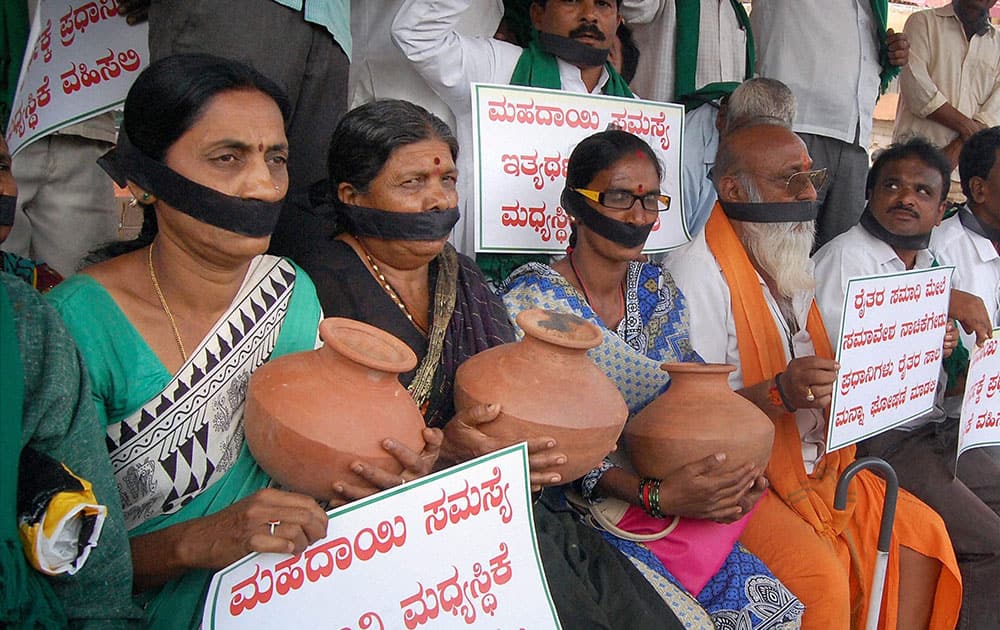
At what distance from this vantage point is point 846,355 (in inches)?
124

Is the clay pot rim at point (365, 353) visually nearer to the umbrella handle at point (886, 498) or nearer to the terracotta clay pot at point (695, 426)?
the terracotta clay pot at point (695, 426)

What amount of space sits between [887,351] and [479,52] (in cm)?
200

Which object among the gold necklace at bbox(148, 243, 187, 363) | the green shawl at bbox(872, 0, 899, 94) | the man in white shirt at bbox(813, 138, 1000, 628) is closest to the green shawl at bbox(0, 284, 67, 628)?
the gold necklace at bbox(148, 243, 187, 363)

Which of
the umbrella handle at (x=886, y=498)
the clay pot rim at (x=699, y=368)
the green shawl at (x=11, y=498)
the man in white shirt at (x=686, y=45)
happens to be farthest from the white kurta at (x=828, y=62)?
the green shawl at (x=11, y=498)

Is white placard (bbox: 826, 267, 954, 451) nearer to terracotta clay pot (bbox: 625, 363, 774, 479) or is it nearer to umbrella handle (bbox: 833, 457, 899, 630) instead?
umbrella handle (bbox: 833, 457, 899, 630)

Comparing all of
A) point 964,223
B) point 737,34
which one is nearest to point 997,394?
point 964,223

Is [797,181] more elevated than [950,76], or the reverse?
[950,76]

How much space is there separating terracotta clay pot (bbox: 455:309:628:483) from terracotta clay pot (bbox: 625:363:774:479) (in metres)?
0.36

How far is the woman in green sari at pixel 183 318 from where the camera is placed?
6.45 feet

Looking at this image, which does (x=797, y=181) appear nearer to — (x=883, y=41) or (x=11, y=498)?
(x=883, y=41)

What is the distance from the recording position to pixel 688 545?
8.91 feet

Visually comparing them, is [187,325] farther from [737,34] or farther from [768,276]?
[737,34]

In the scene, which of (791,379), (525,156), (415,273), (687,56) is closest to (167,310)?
(415,273)

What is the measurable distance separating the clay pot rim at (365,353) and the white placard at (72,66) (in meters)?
1.70
